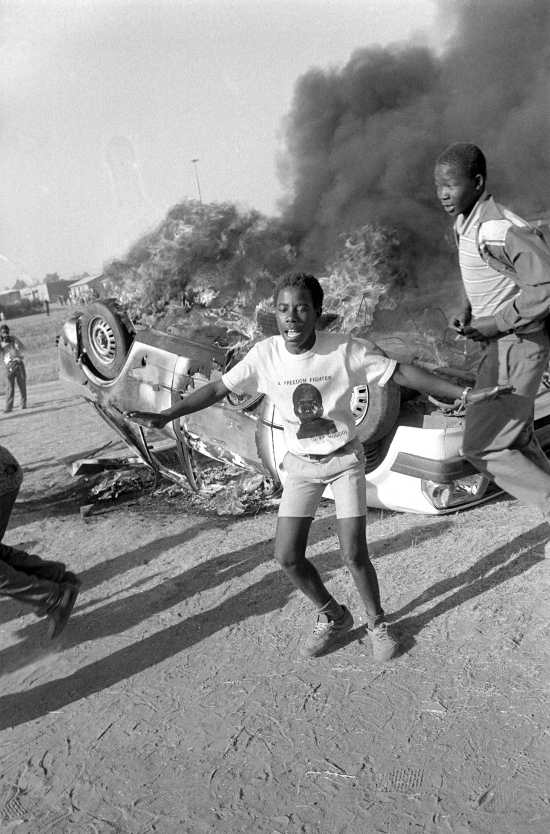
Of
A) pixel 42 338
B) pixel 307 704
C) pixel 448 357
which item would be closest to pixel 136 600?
pixel 307 704

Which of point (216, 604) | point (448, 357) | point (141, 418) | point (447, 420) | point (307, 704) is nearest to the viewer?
point (307, 704)

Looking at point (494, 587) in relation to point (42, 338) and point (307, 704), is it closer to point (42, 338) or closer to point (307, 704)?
point (307, 704)

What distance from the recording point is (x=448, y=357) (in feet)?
18.6

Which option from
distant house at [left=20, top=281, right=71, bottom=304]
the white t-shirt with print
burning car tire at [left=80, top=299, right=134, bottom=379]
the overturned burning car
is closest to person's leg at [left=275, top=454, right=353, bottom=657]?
the white t-shirt with print

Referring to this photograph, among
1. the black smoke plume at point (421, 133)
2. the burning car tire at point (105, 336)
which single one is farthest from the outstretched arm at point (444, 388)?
the black smoke plume at point (421, 133)

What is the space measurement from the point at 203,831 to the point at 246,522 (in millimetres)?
3315

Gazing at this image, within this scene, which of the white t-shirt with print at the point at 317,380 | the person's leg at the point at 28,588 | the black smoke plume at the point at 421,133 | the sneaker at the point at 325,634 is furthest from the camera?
the black smoke plume at the point at 421,133

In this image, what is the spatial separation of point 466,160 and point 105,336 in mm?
4146

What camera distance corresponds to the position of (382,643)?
134 inches

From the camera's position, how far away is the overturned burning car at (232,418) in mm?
4840

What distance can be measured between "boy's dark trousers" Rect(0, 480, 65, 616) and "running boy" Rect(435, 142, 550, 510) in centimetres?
233

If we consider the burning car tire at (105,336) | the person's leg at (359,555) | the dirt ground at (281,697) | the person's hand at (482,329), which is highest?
the person's hand at (482,329)

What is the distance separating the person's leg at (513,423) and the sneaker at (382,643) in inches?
35.4

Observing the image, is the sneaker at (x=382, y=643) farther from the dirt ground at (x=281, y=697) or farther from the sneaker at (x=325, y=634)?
the sneaker at (x=325, y=634)
